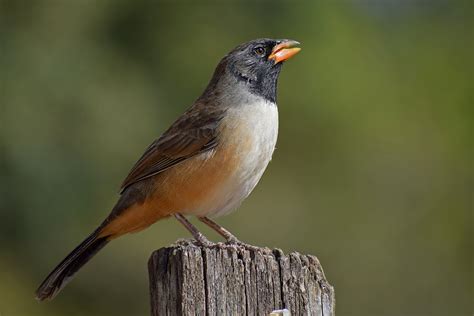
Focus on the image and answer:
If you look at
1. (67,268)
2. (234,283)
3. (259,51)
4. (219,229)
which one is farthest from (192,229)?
(234,283)

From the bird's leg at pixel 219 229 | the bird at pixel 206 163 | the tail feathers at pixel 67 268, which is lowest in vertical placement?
the tail feathers at pixel 67 268

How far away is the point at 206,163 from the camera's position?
23.3 feet

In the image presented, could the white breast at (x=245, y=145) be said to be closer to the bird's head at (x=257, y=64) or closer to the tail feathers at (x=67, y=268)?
the bird's head at (x=257, y=64)

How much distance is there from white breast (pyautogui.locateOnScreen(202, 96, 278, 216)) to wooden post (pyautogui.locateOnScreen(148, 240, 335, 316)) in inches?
72.0

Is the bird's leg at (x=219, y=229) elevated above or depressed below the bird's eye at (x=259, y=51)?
below

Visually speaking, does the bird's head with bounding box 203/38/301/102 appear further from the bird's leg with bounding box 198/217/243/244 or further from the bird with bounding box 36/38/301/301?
the bird's leg with bounding box 198/217/243/244

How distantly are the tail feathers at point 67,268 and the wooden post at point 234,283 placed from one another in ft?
6.59

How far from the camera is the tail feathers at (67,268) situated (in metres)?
7.03

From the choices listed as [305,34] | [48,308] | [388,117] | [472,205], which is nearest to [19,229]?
[48,308]

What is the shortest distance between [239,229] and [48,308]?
2574mm

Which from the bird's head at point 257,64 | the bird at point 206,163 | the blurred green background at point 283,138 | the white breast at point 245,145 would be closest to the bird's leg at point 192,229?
the bird at point 206,163

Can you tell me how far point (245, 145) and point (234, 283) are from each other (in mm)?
2125

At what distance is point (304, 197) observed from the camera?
13828 mm

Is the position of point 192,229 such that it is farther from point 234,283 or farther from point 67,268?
point 234,283
